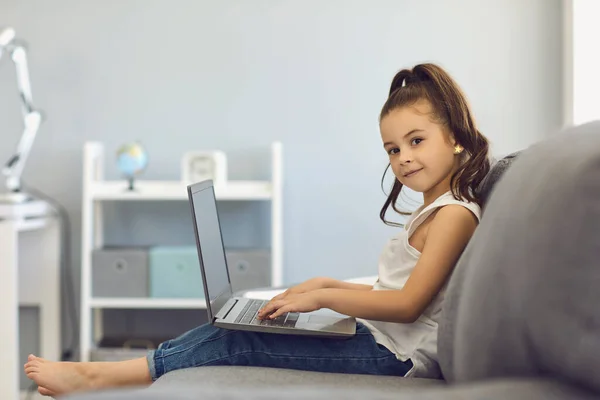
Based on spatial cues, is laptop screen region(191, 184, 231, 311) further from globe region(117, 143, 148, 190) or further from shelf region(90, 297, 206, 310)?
globe region(117, 143, 148, 190)

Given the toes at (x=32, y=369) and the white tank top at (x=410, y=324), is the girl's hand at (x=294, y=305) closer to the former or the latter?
the white tank top at (x=410, y=324)

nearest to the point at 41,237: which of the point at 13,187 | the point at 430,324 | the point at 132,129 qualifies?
the point at 13,187

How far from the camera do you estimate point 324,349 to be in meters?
1.20

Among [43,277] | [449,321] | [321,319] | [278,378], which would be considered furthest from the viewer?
[43,277]

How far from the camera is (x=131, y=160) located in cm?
253

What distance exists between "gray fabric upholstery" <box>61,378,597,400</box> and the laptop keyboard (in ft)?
2.01

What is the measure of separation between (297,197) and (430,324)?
153 cm

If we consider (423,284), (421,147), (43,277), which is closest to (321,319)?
(423,284)

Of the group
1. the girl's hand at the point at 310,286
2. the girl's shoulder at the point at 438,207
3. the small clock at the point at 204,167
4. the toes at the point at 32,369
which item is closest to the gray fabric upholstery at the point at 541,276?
the girl's shoulder at the point at 438,207

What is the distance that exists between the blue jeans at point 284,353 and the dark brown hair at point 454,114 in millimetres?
307

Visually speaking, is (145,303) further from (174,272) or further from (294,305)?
(294,305)

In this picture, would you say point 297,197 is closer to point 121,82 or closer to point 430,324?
point 121,82

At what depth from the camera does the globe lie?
2525 millimetres

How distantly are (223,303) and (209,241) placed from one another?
121mm
